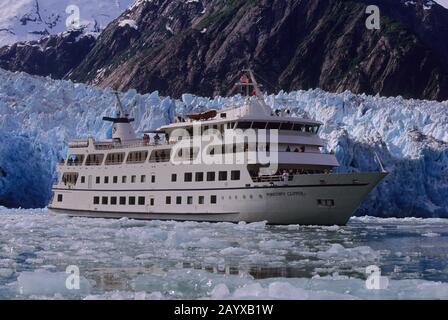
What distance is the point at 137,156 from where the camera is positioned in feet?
121

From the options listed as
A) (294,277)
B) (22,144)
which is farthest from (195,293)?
(22,144)

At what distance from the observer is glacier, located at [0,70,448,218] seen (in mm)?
45531

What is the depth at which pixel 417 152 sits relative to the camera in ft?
153

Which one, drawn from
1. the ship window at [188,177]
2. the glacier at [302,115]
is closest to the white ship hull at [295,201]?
the ship window at [188,177]

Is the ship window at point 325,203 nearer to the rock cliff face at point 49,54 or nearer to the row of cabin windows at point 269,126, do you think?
the row of cabin windows at point 269,126

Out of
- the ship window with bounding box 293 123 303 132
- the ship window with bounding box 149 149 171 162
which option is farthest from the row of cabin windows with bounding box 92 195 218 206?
the ship window with bounding box 293 123 303 132

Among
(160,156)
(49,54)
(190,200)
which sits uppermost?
(49,54)

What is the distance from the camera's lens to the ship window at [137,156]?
3650 centimetres

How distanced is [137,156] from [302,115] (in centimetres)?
1662

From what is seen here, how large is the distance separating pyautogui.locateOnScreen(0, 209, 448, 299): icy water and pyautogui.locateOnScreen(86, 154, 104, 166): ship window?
40.3 ft

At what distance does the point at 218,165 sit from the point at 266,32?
351 ft

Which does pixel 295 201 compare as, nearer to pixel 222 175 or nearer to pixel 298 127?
pixel 222 175

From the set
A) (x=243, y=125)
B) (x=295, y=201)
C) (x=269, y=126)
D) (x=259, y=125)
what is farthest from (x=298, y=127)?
(x=295, y=201)

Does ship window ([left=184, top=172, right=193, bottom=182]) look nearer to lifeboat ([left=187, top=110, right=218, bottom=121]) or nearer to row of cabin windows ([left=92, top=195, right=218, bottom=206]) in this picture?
row of cabin windows ([left=92, top=195, right=218, bottom=206])
